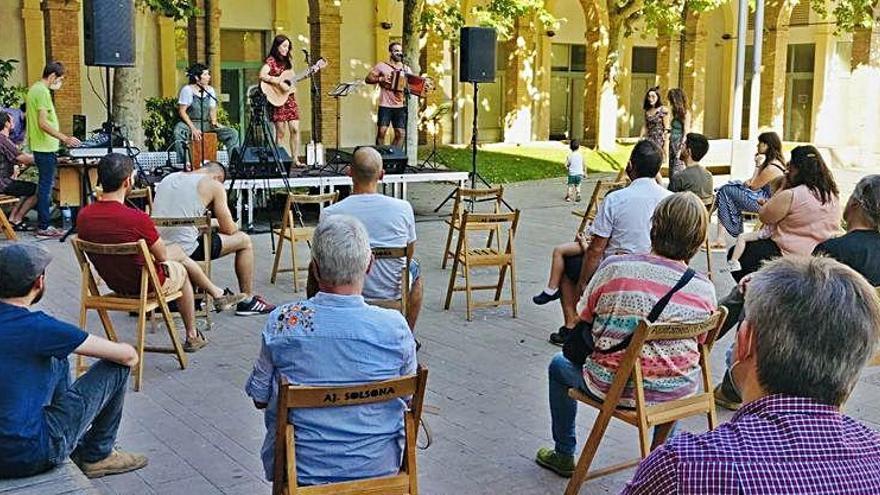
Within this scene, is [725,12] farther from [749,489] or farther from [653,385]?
[749,489]

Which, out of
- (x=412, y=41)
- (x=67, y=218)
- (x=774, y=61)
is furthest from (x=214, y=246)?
(x=774, y=61)

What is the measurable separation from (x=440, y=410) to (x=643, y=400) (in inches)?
65.6

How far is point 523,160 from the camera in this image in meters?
19.8

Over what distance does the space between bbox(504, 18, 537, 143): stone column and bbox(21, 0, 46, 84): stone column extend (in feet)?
36.7

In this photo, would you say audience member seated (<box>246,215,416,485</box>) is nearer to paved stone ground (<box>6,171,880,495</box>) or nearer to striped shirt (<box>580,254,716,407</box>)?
striped shirt (<box>580,254,716,407</box>)

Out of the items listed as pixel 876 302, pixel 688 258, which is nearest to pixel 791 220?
pixel 688 258

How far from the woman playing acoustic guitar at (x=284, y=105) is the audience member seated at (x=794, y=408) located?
10.2 m

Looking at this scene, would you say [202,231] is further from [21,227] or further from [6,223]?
[21,227]

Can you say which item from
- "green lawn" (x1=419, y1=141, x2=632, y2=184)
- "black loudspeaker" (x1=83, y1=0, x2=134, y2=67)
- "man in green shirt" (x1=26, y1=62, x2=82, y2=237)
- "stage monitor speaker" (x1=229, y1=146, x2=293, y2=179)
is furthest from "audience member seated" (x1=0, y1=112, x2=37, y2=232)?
"green lawn" (x1=419, y1=141, x2=632, y2=184)

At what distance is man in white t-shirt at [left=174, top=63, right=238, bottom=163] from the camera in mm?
11312

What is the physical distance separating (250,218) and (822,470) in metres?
9.31

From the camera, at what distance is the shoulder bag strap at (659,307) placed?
135 inches

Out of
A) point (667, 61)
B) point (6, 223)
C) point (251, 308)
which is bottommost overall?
point (251, 308)

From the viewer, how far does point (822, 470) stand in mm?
1576
